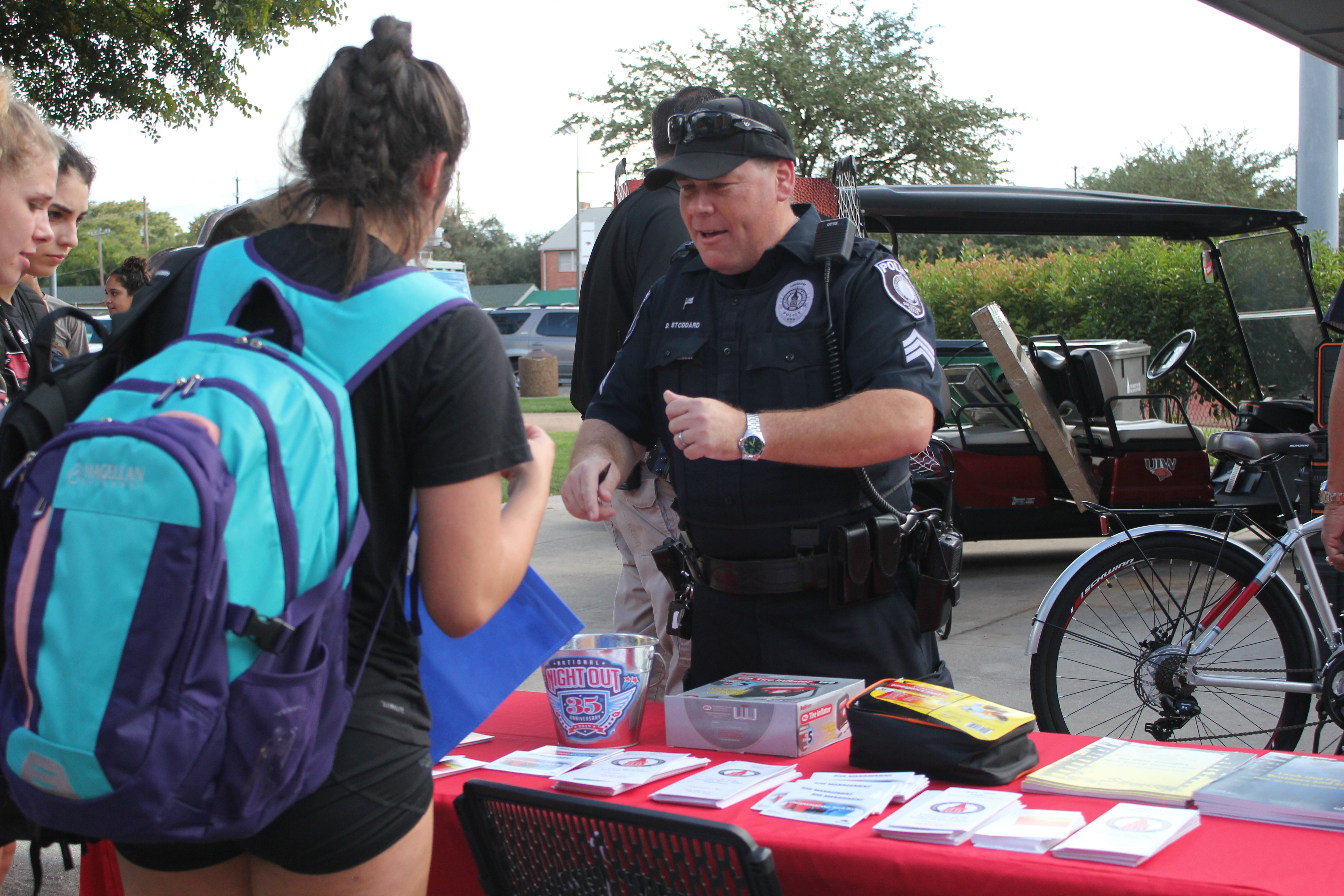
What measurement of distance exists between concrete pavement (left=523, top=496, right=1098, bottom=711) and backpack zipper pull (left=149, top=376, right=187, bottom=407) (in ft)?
13.0

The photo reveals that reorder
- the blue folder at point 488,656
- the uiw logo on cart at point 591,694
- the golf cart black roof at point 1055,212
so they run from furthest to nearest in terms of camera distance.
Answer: the golf cart black roof at point 1055,212 → the uiw logo on cart at point 591,694 → the blue folder at point 488,656

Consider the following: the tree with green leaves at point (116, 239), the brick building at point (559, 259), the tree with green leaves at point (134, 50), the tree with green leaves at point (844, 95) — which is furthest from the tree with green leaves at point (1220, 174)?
the tree with green leaves at point (116, 239)

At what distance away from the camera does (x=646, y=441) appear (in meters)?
2.76

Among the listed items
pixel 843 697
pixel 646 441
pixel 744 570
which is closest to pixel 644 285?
pixel 646 441

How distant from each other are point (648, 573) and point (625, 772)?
145 centimetres

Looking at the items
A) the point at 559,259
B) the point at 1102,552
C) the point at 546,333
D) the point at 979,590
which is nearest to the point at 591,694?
the point at 1102,552

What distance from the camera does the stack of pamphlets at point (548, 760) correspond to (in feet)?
6.38

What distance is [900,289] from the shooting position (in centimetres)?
243

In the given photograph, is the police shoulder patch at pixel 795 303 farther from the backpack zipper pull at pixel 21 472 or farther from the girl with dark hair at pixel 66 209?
the girl with dark hair at pixel 66 209

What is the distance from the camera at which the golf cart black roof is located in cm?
667

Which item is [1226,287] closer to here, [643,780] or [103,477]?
[643,780]

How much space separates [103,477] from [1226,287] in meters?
7.25

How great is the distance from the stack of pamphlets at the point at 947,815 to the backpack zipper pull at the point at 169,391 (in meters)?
1.07

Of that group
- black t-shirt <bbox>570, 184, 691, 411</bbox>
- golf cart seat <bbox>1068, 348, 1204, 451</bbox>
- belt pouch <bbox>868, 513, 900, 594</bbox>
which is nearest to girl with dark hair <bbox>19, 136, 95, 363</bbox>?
black t-shirt <bbox>570, 184, 691, 411</bbox>
